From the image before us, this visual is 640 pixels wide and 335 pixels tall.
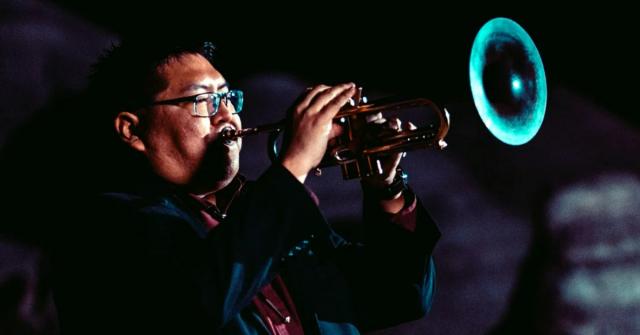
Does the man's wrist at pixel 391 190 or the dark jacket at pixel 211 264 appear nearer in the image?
the dark jacket at pixel 211 264

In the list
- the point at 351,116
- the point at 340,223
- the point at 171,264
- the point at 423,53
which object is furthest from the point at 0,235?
the point at 423,53

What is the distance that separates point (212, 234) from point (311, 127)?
0.33 meters

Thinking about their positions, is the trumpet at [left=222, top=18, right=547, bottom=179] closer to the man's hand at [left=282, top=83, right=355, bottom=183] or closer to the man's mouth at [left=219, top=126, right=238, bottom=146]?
the man's mouth at [left=219, top=126, right=238, bottom=146]

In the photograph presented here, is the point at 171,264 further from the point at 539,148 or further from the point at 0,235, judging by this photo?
the point at 539,148

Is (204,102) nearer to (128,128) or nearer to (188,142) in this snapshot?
(188,142)

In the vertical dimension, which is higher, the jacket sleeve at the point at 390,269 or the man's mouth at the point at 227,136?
the man's mouth at the point at 227,136

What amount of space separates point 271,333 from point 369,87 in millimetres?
1295

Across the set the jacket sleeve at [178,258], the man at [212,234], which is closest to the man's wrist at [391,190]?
the man at [212,234]

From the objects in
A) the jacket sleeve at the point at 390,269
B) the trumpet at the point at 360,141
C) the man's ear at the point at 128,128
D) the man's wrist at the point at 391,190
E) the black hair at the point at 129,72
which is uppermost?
the black hair at the point at 129,72

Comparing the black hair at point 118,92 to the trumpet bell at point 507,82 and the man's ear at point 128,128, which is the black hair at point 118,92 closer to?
the man's ear at point 128,128

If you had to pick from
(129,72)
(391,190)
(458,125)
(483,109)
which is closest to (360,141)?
(391,190)

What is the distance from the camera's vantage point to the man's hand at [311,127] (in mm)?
1387

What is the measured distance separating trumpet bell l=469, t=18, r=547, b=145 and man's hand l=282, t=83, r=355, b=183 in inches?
17.8

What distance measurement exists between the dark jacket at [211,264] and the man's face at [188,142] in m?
0.12
